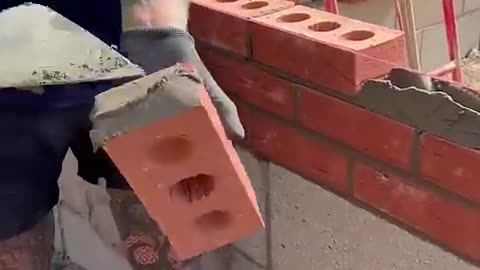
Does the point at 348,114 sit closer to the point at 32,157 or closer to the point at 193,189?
the point at 193,189

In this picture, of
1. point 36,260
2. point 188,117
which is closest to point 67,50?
point 188,117

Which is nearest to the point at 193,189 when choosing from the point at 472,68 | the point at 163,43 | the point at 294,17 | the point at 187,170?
the point at 187,170

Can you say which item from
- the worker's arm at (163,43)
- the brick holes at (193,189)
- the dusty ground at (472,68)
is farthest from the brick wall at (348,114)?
the dusty ground at (472,68)

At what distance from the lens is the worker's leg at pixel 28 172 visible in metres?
1.04

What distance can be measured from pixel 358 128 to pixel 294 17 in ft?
0.76

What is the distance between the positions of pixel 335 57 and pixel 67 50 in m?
0.39

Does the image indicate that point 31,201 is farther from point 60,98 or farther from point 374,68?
point 374,68

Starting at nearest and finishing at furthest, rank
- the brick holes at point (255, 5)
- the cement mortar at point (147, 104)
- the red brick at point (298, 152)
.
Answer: the cement mortar at point (147, 104)
the red brick at point (298, 152)
the brick holes at point (255, 5)

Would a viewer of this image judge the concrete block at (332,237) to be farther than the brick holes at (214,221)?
Yes

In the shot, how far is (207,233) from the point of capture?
101 centimetres

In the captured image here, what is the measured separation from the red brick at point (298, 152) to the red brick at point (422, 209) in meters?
0.04

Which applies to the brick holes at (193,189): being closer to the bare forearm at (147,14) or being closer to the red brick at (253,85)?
the bare forearm at (147,14)

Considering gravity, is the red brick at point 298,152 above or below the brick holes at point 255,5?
below

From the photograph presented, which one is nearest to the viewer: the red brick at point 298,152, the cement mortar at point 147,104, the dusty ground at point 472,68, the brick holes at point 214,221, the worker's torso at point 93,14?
the cement mortar at point 147,104
